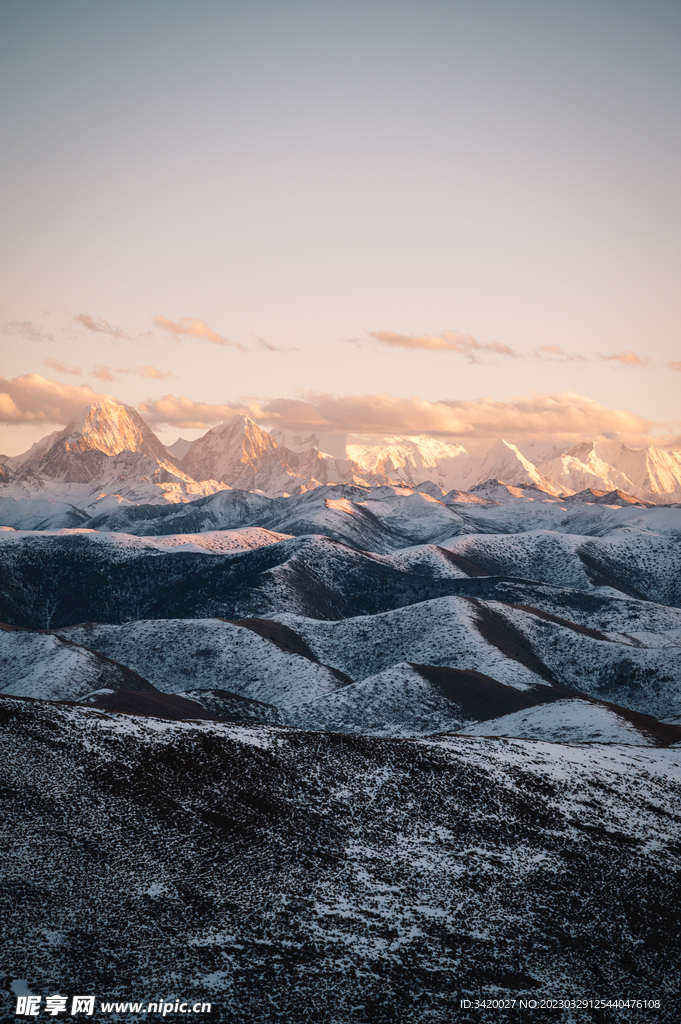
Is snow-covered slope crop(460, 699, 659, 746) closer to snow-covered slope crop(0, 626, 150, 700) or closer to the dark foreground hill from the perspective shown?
the dark foreground hill

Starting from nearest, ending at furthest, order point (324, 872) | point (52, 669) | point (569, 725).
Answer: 1. point (324, 872)
2. point (569, 725)
3. point (52, 669)

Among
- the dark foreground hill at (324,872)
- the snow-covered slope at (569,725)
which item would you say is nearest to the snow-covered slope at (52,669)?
the snow-covered slope at (569,725)

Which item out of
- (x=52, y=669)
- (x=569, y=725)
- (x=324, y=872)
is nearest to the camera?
(x=324, y=872)

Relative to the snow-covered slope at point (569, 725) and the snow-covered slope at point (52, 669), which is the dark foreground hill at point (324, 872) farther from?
the snow-covered slope at point (52, 669)

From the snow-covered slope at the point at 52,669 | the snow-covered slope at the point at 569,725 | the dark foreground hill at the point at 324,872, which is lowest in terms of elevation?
the snow-covered slope at the point at 52,669

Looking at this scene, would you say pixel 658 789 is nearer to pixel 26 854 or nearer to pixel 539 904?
pixel 539 904

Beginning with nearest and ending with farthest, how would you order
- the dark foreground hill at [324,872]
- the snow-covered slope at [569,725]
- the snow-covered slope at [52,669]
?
the dark foreground hill at [324,872] < the snow-covered slope at [569,725] < the snow-covered slope at [52,669]

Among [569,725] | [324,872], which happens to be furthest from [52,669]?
[324,872]

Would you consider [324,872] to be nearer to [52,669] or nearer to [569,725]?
[569,725]
